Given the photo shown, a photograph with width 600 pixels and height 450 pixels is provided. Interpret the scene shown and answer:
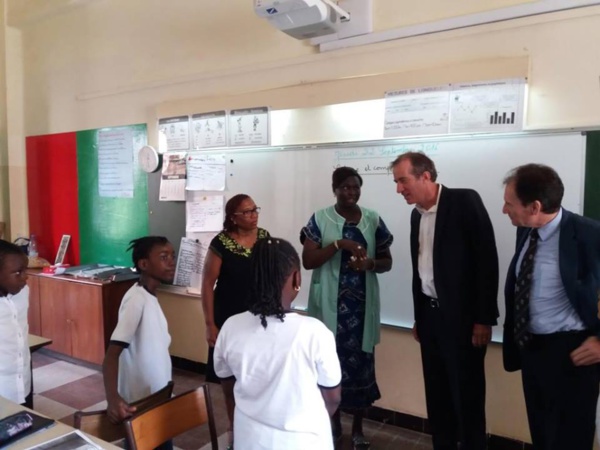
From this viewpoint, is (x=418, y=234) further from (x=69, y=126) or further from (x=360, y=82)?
(x=69, y=126)

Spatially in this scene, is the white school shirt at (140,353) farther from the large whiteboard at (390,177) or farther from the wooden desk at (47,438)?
the large whiteboard at (390,177)

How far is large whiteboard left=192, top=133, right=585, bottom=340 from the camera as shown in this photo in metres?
2.33

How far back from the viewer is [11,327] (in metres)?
1.74

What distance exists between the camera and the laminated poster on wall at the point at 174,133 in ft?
11.6

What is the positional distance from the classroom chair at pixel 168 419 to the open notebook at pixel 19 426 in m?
0.28

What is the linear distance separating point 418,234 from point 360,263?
32 cm

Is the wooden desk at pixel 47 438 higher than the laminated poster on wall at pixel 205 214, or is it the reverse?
the laminated poster on wall at pixel 205 214


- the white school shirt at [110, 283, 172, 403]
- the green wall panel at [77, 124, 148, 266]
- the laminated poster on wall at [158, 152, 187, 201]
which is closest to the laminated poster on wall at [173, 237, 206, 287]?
the laminated poster on wall at [158, 152, 187, 201]

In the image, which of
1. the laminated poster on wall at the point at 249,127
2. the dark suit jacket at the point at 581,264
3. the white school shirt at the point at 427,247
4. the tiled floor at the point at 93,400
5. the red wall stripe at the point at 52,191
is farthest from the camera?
the red wall stripe at the point at 52,191

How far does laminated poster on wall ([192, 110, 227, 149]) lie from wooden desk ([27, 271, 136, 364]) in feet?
4.42

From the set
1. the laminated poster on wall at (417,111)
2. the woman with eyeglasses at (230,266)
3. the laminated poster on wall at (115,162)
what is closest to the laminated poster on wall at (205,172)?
the laminated poster on wall at (115,162)

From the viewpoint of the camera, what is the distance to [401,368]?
282 cm

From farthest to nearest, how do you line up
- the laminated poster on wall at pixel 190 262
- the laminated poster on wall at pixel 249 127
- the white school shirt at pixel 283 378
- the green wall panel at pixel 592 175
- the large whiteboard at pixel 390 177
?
1. the laminated poster on wall at pixel 190 262
2. the laminated poster on wall at pixel 249 127
3. the large whiteboard at pixel 390 177
4. the green wall panel at pixel 592 175
5. the white school shirt at pixel 283 378

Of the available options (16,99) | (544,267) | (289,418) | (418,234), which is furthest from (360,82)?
(16,99)
